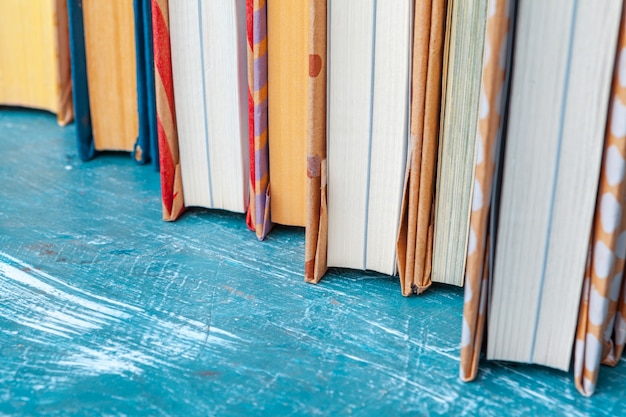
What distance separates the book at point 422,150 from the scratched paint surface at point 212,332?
0.06 meters

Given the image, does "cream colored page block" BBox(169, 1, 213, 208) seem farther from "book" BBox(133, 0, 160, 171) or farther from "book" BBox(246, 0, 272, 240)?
"book" BBox(133, 0, 160, 171)

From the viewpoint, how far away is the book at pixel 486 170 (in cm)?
96

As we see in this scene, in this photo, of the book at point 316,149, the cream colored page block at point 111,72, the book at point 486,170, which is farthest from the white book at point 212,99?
the book at point 486,170

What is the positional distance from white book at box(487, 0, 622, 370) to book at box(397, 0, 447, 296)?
0.21 metres

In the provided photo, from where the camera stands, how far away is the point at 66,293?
1.30 metres

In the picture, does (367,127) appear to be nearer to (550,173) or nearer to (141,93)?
(550,173)

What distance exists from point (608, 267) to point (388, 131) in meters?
0.41

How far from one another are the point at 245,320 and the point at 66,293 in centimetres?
32

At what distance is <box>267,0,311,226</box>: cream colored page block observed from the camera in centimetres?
136

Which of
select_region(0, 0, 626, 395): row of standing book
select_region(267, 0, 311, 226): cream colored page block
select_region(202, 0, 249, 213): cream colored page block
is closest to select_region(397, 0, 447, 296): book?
select_region(0, 0, 626, 395): row of standing book

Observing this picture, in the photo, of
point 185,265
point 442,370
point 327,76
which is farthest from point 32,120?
point 442,370

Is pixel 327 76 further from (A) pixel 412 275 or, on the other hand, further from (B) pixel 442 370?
(B) pixel 442 370

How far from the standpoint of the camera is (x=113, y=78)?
183 centimetres

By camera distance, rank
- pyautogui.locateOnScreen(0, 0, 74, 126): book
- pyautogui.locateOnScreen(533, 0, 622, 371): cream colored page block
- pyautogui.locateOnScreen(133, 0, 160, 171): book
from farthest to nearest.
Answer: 1. pyautogui.locateOnScreen(0, 0, 74, 126): book
2. pyautogui.locateOnScreen(133, 0, 160, 171): book
3. pyautogui.locateOnScreen(533, 0, 622, 371): cream colored page block
